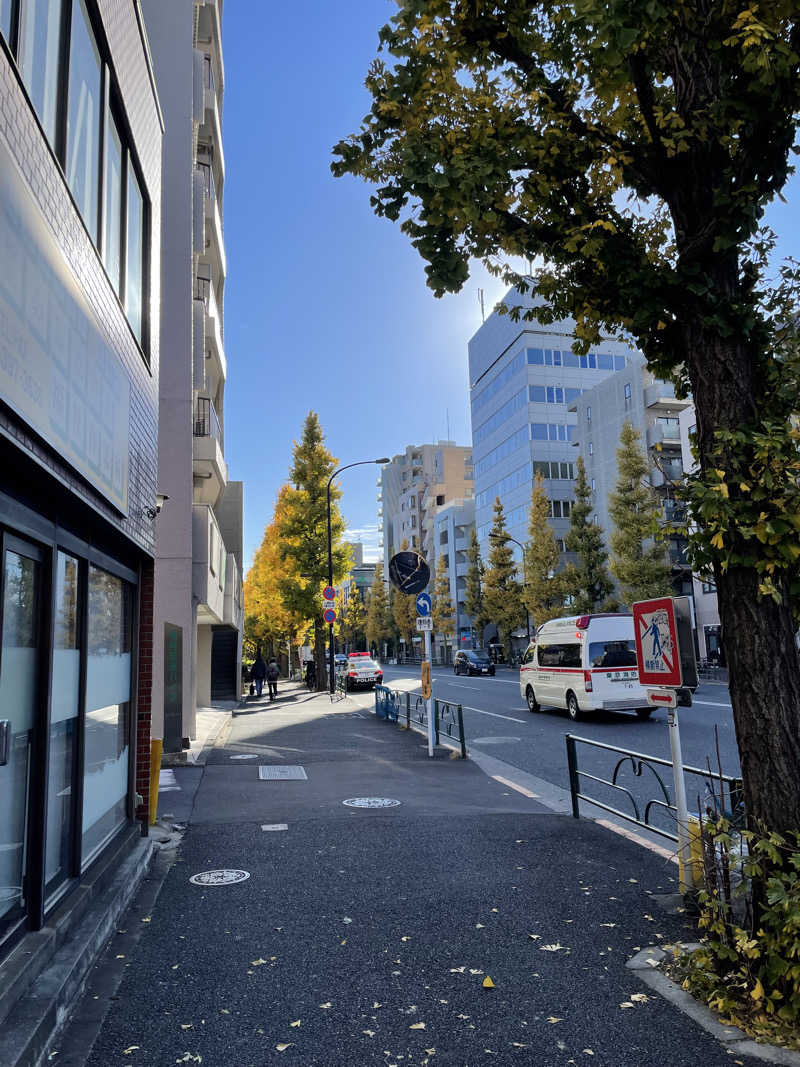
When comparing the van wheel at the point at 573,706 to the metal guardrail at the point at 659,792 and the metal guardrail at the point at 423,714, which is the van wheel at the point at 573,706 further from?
the metal guardrail at the point at 659,792

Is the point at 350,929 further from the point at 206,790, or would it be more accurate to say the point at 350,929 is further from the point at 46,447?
the point at 206,790

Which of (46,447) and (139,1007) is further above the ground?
(46,447)

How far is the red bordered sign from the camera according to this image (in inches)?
210

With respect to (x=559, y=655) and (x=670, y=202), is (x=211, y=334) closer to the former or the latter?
(x=559, y=655)

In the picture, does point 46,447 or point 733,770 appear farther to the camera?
point 733,770

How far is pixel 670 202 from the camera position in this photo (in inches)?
186

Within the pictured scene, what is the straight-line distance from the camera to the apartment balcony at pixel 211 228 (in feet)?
68.9

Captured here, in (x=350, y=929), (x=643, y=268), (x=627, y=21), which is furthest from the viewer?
(x=350, y=929)

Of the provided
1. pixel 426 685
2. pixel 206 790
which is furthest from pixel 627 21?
pixel 426 685

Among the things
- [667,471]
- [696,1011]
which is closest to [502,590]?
[667,471]

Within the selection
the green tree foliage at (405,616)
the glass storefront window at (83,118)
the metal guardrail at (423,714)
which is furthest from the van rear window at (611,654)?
the green tree foliage at (405,616)

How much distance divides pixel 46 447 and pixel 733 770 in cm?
1080

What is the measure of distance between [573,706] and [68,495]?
1651cm

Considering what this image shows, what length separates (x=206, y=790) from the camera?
34.8 feet
